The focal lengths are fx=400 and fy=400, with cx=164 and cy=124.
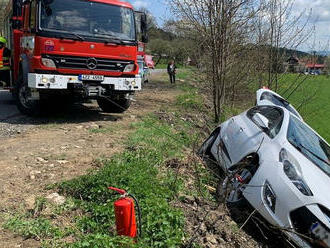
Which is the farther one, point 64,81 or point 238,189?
point 64,81

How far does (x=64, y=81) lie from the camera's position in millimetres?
8641

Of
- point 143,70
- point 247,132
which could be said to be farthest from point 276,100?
point 143,70

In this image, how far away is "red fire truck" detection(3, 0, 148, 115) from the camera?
8.42 metres

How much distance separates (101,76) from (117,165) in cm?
397

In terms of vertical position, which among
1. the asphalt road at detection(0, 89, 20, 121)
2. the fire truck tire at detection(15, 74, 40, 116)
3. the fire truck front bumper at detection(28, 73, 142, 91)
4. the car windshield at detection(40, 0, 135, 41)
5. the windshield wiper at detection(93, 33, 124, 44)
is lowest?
the asphalt road at detection(0, 89, 20, 121)

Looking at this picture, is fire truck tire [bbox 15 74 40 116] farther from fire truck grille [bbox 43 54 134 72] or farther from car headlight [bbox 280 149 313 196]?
car headlight [bbox 280 149 313 196]

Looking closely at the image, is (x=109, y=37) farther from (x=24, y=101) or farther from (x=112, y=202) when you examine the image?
(x=112, y=202)

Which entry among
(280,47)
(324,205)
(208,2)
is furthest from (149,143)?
(280,47)

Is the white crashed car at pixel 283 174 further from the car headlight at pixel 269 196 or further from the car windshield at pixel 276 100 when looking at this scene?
the car windshield at pixel 276 100

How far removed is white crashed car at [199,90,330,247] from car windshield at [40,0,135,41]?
402cm

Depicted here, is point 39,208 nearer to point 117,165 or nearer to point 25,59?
point 117,165

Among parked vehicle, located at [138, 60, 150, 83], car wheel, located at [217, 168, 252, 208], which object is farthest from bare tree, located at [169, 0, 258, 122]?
car wheel, located at [217, 168, 252, 208]

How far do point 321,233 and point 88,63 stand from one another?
6307mm

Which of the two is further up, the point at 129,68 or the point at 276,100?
the point at 129,68
